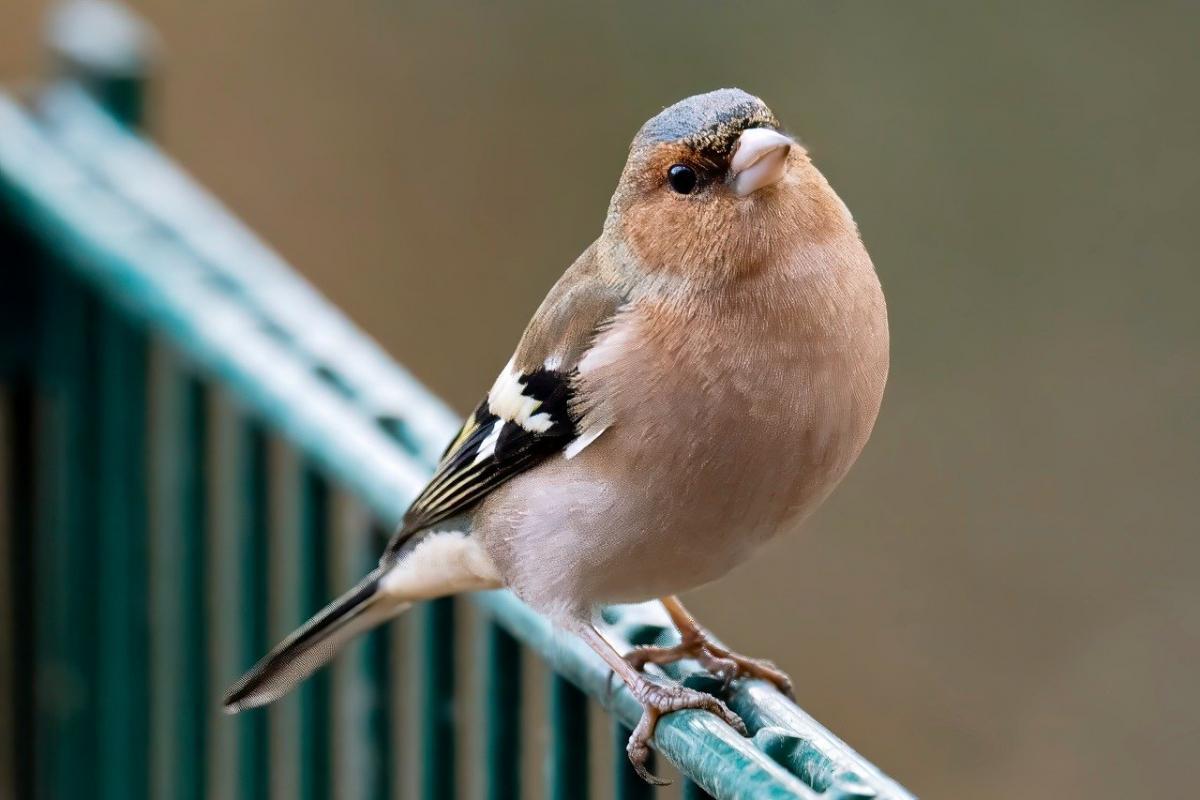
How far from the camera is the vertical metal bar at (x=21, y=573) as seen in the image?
10.8 feet

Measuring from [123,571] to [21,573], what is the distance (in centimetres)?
31

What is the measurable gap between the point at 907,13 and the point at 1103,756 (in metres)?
2.34

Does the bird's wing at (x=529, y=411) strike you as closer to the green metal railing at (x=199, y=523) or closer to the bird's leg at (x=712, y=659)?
the green metal railing at (x=199, y=523)

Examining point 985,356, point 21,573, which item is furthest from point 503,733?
point 985,356

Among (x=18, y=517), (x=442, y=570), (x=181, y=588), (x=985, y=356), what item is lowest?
(x=442, y=570)

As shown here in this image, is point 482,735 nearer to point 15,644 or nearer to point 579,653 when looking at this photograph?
point 579,653

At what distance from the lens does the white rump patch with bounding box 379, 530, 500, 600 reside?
234cm

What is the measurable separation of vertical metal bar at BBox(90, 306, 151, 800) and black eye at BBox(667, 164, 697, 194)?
1218 mm

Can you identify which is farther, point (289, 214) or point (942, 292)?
point (289, 214)

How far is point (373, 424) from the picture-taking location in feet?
8.21

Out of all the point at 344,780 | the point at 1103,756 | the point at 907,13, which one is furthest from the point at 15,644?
the point at 907,13

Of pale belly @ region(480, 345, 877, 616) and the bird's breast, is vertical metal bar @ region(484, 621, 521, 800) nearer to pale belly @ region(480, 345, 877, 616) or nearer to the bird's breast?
pale belly @ region(480, 345, 877, 616)

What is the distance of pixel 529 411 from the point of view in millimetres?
2285

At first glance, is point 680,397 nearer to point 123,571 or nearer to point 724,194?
point 724,194
